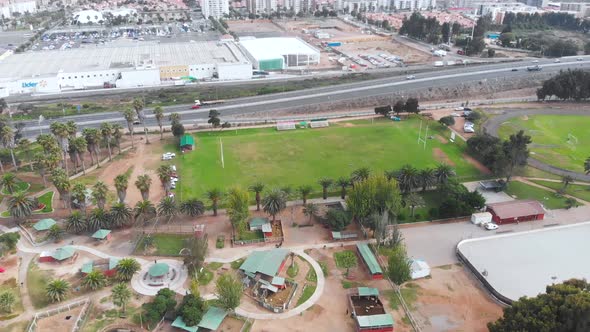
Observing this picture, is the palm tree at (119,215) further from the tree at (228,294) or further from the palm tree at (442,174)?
the palm tree at (442,174)

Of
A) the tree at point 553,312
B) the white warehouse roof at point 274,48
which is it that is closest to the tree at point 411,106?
the tree at point 553,312

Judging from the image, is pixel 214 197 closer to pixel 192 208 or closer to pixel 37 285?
pixel 192 208

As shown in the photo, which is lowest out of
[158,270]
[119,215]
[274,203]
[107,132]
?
[158,270]

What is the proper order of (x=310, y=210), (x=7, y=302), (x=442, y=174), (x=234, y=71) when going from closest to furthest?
(x=7, y=302)
(x=310, y=210)
(x=442, y=174)
(x=234, y=71)

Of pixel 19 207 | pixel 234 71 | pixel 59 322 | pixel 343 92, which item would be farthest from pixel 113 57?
pixel 59 322

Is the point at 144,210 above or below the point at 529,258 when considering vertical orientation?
above
